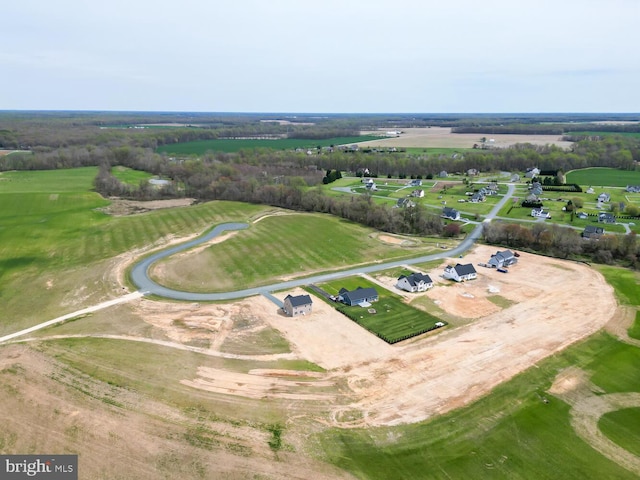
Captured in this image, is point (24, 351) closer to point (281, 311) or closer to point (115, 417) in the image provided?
point (115, 417)

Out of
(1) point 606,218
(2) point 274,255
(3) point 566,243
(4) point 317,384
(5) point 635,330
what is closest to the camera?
(4) point 317,384

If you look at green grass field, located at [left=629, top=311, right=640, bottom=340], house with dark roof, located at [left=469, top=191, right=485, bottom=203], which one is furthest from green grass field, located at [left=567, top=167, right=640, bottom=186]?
green grass field, located at [left=629, top=311, right=640, bottom=340]

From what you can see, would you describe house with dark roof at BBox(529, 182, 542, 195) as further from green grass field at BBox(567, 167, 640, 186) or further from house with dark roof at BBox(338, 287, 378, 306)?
house with dark roof at BBox(338, 287, 378, 306)

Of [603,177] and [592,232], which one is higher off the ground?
[603,177]

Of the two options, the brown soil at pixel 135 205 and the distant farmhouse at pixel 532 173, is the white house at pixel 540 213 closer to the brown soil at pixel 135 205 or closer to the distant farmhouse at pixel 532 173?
the distant farmhouse at pixel 532 173

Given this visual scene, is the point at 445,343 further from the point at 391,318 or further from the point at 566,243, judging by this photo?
the point at 566,243

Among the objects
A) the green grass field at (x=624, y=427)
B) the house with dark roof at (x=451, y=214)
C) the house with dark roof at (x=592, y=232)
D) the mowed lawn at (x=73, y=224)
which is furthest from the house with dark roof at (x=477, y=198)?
the green grass field at (x=624, y=427)

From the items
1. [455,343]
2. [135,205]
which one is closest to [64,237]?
[135,205]
